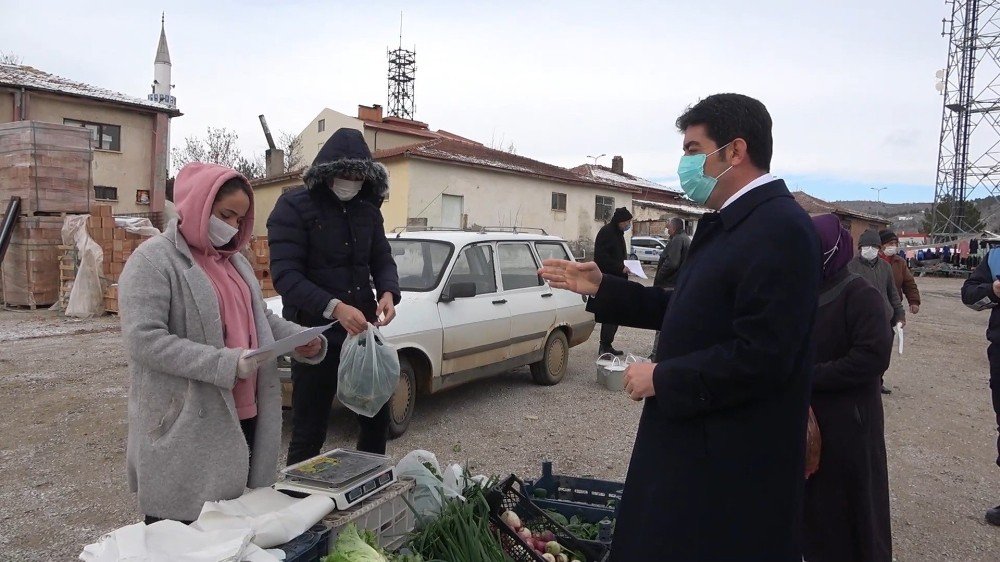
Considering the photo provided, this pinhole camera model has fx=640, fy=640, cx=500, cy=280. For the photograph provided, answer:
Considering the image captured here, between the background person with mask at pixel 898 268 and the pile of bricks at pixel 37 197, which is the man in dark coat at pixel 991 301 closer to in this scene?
the background person with mask at pixel 898 268

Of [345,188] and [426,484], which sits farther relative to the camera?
[345,188]

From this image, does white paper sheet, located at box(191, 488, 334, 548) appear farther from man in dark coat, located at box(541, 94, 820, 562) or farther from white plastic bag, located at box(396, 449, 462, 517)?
man in dark coat, located at box(541, 94, 820, 562)

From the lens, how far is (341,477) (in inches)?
94.1

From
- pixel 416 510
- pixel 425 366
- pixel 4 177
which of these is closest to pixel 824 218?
pixel 416 510

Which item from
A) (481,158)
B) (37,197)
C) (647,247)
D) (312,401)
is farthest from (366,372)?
(647,247)

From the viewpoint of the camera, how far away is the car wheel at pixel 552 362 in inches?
301

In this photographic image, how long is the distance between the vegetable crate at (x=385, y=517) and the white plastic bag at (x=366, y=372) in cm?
52

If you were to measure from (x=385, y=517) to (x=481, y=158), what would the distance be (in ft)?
73.0

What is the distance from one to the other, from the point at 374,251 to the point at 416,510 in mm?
1515

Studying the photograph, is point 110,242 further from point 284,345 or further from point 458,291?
point 284,345

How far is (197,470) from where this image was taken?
2.19 metres

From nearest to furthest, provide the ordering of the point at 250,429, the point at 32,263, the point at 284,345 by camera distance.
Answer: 1. the point at 284,345
2. the point at 250,429
3. the point at 32,263

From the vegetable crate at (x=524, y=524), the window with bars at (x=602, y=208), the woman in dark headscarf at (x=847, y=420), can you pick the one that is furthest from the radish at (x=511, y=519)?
the window with bars at (x=602, y=208)

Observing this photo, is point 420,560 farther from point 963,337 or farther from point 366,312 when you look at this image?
point 963,337
